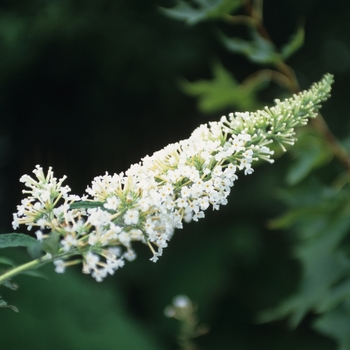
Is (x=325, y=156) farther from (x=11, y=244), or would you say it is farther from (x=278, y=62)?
(x=11, y=244)

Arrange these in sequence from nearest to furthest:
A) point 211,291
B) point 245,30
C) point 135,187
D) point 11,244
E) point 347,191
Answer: point 11,244
point 135,187
point 347,191
point 211,291
point 245,30

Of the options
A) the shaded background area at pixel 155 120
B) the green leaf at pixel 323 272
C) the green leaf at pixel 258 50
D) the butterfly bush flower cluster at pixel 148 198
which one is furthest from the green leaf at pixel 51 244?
the shaded background area at pixel 155 120

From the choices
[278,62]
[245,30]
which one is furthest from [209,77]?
[278,62]

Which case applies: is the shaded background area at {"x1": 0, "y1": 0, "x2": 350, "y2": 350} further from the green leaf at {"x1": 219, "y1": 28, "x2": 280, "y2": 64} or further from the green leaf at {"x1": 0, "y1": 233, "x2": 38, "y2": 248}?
the green leaf at {"x1": 0, "y1": 233, "x2": 38, "y2": 248}

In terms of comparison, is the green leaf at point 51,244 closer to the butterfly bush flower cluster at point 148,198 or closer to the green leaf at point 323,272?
the butterfly bush flower cluster at point 148,198

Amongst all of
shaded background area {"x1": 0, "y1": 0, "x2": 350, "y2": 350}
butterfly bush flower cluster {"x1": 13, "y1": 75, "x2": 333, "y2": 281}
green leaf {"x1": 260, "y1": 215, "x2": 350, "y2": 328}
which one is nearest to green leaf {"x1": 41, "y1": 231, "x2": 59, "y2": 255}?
butterfly bush flower cluster {"x1": 13, "y1": 75, "x2": 333, "y2": 281}
